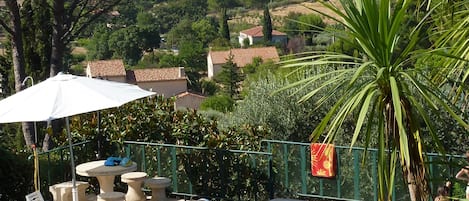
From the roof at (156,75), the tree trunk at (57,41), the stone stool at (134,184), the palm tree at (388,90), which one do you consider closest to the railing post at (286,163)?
the stone stool at (134,184)

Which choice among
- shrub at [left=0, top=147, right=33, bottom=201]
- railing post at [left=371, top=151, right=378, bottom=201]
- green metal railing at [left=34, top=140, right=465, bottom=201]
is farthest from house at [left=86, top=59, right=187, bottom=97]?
railing post at [left=371, top=151, right=378, bottom=201]

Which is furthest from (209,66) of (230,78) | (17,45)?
(17,45)

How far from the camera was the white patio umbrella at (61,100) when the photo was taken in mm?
6875

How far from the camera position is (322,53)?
357 centimetres

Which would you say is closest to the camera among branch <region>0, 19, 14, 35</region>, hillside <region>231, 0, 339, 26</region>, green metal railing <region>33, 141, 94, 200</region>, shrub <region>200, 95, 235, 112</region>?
green metal railing <region>33, 141, 94, 200</region>

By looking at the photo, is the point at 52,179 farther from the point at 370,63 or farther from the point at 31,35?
the point at 31,35

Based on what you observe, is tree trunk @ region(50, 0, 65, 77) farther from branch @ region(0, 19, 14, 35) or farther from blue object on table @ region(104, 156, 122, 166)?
blue object on table @ region(104, 156, 122, 166)

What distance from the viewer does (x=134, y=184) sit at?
8.45 m

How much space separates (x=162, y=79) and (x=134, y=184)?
61100 millimetres

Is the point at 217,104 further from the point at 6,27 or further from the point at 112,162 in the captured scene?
the point at 112,162

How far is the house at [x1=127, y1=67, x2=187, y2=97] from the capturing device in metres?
68.7

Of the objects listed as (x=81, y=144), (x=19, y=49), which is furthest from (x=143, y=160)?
(x=19, y=49)

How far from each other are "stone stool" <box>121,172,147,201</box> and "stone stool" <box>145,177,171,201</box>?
0.15 meters

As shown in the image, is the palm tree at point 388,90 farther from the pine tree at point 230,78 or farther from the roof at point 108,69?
the roof at point 108,69
